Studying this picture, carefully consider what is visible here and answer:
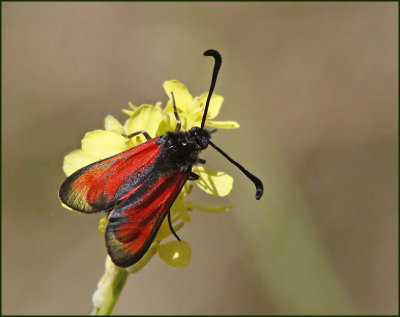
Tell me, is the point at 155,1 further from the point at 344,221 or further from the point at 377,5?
the point at 344,221

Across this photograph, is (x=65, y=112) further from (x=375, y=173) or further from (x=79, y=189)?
(x=79, y=189)

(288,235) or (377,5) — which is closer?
(288,235)

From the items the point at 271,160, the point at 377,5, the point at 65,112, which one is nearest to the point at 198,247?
the point at 271,160

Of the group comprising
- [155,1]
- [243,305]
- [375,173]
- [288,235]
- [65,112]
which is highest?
[155,1]

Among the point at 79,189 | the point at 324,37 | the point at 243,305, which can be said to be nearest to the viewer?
the point at 79,189

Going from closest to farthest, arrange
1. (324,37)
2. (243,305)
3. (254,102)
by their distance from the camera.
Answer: (243,305), (254,102), (324,37)

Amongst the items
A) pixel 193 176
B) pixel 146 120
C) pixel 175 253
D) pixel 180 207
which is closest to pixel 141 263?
pixel 175 253

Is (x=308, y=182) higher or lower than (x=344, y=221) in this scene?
higher
